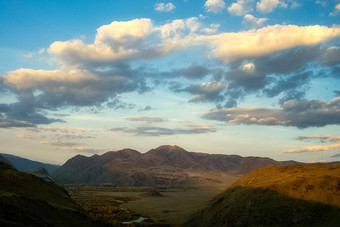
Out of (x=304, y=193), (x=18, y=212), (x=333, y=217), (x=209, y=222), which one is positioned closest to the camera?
(x=18, y=212)

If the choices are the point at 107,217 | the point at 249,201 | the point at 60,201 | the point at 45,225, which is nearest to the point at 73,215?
the point at 60,201

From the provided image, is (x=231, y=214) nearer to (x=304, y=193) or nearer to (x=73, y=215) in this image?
(x=304, y=193)

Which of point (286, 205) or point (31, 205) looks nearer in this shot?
point (31, 205)

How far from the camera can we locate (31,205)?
144 ft

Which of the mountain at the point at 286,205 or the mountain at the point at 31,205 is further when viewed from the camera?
the mountain at the point at 286,205

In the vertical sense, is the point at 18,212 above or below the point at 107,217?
above

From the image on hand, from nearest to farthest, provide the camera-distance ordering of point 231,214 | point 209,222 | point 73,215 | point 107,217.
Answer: point 73,215
point 231,214
point 209,222
point 107,217

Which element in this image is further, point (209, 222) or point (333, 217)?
point (209, 222)

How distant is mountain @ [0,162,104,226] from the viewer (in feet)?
111

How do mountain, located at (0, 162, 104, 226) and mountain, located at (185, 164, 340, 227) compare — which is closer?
mountain, located at (0, 162, 104, 226)

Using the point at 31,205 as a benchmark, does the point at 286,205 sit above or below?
below

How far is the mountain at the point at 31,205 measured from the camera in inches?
1336

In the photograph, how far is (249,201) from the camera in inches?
2365

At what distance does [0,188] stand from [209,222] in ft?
143
